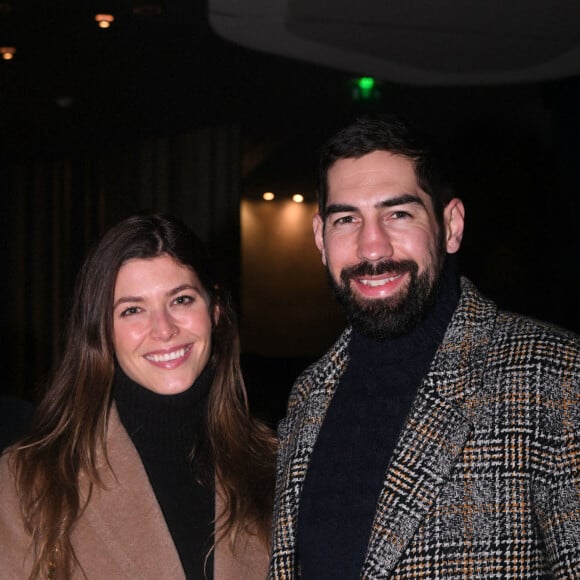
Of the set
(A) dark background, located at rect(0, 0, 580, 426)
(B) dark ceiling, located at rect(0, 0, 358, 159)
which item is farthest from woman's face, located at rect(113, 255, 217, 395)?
(B) dark ceiling, located at rect(0, 0, 358, 159)

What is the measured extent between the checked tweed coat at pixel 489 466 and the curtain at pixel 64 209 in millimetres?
2492

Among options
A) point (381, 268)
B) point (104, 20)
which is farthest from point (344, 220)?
point (104, 20)

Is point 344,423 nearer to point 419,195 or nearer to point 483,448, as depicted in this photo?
point 483,448

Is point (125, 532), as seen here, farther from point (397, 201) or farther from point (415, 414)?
point (397, 201)

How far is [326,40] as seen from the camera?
12.3ft

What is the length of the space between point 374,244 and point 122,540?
866 millimetres

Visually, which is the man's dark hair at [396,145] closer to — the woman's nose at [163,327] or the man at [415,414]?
the man at [415,414]

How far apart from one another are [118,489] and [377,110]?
2.22m

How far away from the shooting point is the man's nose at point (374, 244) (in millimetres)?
1777

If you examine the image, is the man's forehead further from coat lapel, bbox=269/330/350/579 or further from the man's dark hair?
coat lapel, bbox=269/330/350/579

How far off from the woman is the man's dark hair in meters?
0.55

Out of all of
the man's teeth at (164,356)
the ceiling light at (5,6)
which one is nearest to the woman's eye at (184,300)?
the man's teeth at (164,356)

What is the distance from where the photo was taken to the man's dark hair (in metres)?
1.84

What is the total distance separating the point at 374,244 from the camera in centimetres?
178
